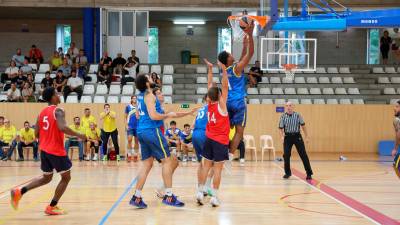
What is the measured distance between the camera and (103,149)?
21.7m

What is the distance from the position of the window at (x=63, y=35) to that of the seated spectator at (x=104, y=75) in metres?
10.9

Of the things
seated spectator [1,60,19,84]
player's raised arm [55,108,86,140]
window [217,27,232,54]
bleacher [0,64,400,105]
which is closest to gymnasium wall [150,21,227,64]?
window [217,27,232,54]

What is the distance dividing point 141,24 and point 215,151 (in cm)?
2039

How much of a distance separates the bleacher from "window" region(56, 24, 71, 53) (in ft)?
28.1

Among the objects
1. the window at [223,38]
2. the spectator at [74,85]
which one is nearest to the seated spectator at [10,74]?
the spectator at [74,85]

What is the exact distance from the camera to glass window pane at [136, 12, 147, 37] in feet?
98.0

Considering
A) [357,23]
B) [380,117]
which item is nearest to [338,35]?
[380,117]

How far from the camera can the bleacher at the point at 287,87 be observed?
83.0 ft

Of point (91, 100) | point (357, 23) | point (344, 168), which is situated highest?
point (357, 23)

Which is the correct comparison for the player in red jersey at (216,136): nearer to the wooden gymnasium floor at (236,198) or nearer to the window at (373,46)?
the wooden gymnasium floor at (236,198)

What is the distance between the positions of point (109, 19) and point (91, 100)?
6464mm

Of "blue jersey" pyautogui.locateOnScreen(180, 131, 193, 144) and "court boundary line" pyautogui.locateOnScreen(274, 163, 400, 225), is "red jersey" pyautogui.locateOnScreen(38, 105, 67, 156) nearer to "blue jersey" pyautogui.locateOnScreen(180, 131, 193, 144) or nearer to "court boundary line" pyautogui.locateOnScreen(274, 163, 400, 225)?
"court boundary line" pyautogui.locateOnScreen(274, 163, 400, 225)

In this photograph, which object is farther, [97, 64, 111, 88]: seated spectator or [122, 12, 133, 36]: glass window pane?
[122, 12, 133, 36]: glass window pane

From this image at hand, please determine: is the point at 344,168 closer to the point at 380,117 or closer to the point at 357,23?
the point at 357,23
